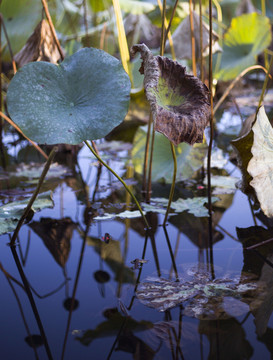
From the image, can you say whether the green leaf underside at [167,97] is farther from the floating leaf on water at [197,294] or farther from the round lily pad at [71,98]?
the floating leaf on water at [197,294]

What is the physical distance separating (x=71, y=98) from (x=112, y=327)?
1.71 feet

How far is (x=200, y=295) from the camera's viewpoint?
0.81 meters

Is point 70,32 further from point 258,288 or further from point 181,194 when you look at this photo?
point 258,288

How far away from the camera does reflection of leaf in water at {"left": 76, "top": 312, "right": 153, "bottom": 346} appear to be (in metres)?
0.70

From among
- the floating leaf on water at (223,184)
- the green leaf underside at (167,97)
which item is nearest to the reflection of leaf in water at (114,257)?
the green leaf underside at (167,97)

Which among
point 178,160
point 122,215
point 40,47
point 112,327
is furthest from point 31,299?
point 40,47

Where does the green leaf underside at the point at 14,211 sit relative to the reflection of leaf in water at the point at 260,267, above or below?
above

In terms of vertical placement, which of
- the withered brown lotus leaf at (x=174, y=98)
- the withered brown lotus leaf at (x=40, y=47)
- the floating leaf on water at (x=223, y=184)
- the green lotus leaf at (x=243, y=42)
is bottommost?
the floating leaf on water at (x=223, y=184)

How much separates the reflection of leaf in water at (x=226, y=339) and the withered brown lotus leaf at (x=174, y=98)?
0.34 metres

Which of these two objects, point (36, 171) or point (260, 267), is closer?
point (260, 267)

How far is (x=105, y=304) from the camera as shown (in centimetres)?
80

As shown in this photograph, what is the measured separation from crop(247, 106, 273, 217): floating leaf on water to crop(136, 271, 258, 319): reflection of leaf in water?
0.71ft

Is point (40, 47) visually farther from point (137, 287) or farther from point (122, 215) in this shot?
point (137, 287)

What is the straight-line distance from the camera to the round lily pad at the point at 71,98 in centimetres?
92
